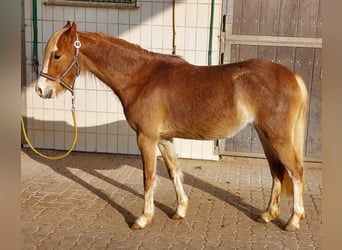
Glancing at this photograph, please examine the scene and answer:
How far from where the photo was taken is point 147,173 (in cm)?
376

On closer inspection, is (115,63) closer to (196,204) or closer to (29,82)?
(196,204)

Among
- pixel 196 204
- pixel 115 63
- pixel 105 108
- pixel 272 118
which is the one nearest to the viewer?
pixel 272 118

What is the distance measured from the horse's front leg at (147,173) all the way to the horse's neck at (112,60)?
480 millimetres

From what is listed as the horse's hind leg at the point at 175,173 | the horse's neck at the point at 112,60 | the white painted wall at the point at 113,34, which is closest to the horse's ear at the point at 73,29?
the horse's neck at the point at 112,60

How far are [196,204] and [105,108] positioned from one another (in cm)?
233

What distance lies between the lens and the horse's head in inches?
139

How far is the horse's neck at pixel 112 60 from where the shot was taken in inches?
144

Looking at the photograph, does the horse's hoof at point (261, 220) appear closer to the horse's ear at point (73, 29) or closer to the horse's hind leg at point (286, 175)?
the horse's hind leg at point (286, 175)

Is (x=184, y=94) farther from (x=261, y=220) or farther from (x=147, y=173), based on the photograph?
(x=261, y=220)

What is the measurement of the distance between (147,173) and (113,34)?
283 cm

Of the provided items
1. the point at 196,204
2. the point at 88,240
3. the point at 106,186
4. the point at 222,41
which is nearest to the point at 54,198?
the point at 106,186

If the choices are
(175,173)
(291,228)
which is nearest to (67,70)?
(175,173)

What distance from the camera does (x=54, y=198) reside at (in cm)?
455

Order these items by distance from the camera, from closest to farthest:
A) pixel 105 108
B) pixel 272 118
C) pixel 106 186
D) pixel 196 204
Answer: pixel 272 118, pixel 196 204, pixel 106 186, pixel 105 108
